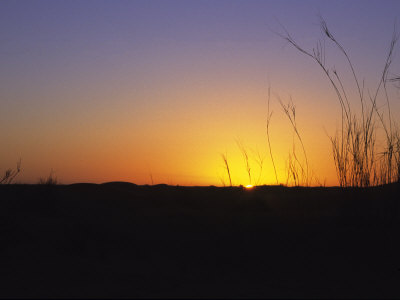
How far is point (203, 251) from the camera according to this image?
4289 millimetres

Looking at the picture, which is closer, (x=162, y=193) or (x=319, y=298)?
(x=319, y=298)

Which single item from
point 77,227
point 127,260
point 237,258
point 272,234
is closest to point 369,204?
point 272,234

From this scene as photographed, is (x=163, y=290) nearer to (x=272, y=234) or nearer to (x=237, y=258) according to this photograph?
(x=237, y=258)

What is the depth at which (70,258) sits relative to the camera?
4.14 meters

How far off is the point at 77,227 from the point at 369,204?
3033 mm

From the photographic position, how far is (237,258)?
4.16m

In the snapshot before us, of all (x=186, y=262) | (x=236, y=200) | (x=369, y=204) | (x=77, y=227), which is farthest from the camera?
(x=236, y=200)

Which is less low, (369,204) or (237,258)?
(369,204)

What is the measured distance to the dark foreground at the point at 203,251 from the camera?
3.44 meters

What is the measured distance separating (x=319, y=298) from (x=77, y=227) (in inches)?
97.7

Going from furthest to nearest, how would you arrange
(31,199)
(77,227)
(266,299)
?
1. (31,199)
2. (77,227)
3. (266,299)

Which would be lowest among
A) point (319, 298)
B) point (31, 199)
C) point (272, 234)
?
point (319, 298)

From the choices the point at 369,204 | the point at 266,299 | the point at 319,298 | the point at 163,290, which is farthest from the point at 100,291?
the point at 369,204

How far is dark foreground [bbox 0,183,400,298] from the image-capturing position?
3.44 m
